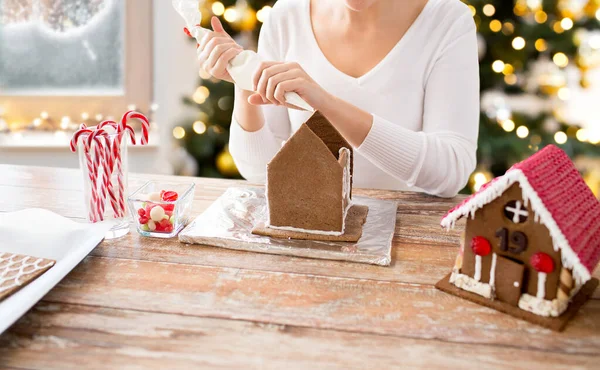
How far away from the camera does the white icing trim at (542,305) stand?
0.73 m

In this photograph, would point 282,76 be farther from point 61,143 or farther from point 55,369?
point 61,143

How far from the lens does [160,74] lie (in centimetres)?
264

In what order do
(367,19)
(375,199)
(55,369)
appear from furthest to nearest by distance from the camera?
1. (367,19)
2. (375,199)
3. (55,369)

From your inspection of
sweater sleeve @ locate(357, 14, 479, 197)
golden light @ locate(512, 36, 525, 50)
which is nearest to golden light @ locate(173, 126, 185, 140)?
sweater sleeve @ locate(357, 14, 479, 197)

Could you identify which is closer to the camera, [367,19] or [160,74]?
[367,19]

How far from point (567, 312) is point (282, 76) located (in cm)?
63

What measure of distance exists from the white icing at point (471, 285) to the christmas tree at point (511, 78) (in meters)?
1.49

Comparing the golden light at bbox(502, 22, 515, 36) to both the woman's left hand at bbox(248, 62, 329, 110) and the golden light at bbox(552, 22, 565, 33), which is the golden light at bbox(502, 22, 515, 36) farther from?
the woman's left hand at bbox(248, 62, 329, 110)

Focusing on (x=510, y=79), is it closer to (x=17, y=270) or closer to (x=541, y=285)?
(x=541, y=285)

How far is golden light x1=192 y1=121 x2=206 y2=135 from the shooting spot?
2.35 metres

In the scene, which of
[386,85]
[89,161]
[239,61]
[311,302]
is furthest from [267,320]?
[386,85]

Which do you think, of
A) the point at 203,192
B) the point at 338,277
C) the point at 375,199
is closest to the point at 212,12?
the point at 203,192

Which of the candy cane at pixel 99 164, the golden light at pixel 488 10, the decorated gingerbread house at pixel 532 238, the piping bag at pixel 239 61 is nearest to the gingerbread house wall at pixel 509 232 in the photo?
the decorated gingerbread house at pixel 532 238

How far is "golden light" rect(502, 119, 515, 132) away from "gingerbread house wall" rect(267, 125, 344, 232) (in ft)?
5.09
